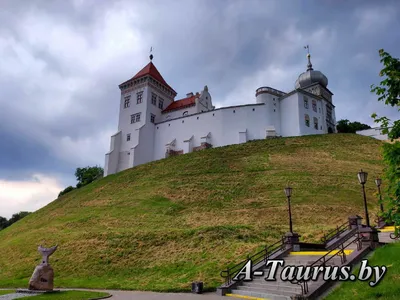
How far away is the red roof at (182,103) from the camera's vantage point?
7212cm

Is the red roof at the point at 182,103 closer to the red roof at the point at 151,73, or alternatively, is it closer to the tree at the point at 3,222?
the red roof at the point at 151,73

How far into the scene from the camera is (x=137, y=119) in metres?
71.9

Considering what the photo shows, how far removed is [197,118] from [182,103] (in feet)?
29.9

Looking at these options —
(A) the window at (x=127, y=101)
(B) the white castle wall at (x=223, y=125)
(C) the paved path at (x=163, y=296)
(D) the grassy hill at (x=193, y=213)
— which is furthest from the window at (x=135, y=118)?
(C) the paved path at (x=163, y=296)

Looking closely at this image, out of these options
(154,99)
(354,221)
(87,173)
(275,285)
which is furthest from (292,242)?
(87,173)

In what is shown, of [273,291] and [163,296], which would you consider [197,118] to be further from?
[273,291]

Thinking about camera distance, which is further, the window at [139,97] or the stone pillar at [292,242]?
the window at [139,97]

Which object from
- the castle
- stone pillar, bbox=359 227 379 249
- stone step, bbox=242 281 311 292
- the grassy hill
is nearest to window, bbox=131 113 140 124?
the castle

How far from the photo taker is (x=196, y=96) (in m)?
73.1

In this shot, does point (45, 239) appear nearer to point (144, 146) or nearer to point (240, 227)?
point (240, 227)

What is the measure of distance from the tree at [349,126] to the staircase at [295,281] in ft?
227

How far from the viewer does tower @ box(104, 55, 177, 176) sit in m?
69.1

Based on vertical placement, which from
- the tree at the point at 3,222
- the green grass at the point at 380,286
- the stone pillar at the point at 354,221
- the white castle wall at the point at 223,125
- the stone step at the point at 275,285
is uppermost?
the white castle wall at the point at 223,125

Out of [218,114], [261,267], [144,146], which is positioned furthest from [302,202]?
[144,146]
